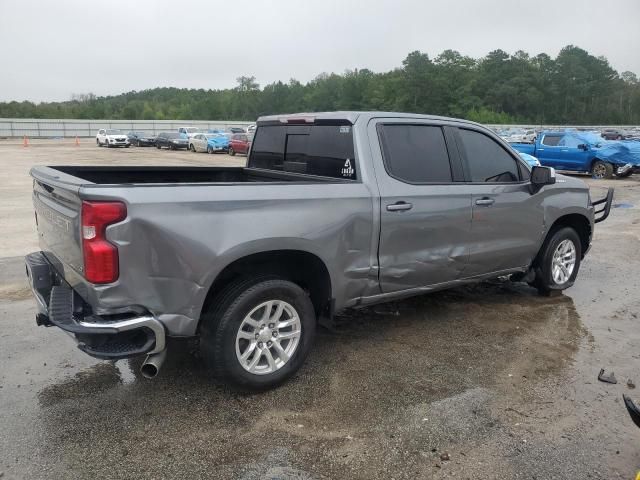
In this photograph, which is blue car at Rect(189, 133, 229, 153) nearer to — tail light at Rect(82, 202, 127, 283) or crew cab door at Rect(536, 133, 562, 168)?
crew cab door at Rect(536, 133, 562, 168)

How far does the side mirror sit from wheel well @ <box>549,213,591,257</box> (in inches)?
31.5

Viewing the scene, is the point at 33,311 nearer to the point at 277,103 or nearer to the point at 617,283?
the point at 617,283

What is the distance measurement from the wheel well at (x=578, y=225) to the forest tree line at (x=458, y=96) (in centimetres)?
9057

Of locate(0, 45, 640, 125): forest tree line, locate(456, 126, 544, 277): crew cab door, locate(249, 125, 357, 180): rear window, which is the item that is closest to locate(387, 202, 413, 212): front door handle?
locate(249, 125, 357, 180): rear window

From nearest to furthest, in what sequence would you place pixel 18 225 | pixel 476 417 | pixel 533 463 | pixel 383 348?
pixel 533 463
pixel 476 417
pixel 383 348
pixel 18 225

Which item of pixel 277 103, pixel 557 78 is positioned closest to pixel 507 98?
pixel 557 78

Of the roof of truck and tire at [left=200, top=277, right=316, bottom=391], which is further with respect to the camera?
the roof of truck

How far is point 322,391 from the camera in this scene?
3.88m

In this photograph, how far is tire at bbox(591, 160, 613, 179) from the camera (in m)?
20.6

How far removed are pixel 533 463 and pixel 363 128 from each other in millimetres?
2596

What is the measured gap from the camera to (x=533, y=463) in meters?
3.08

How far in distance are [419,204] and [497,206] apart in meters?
1.09

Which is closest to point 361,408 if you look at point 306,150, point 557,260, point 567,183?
point 306,150

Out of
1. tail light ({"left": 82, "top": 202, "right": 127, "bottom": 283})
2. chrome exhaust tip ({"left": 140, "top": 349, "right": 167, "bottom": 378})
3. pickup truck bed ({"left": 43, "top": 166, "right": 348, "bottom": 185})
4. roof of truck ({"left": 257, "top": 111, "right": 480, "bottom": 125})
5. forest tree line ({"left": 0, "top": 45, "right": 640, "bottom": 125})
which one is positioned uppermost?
forest tree line ({"left": 0, "top": 45, "right": 640, "bottom": 125})
